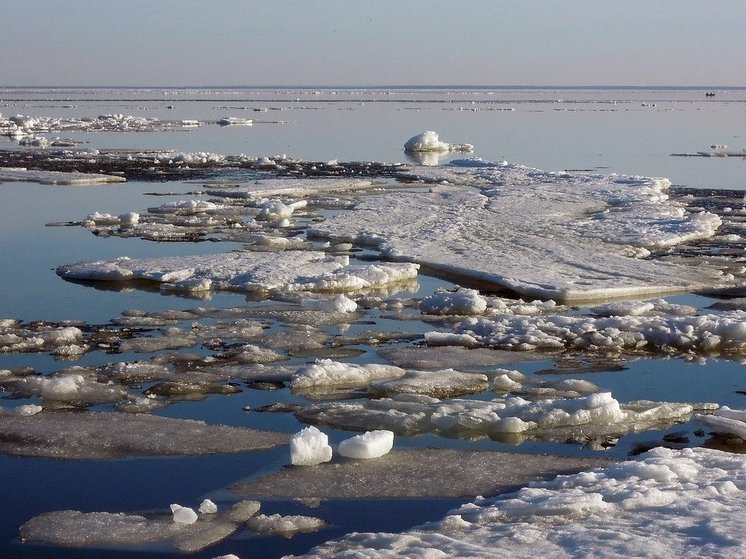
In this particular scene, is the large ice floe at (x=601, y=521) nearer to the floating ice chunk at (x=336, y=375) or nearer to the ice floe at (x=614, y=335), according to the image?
the floating ice chunk at (x=336, y=375)

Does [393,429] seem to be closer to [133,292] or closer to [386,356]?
[386,356]

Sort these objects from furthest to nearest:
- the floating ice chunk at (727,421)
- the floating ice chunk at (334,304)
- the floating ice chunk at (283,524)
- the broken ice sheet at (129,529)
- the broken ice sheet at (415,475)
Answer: the floating ice chunk at (334,304)
the floating ice chunk at (727,421)
the broken ice sheet at (415,475)
the floating ice chunk at (283,524)
the broken ice sheet at (129,529)

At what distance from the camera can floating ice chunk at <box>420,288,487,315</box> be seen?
313 inches

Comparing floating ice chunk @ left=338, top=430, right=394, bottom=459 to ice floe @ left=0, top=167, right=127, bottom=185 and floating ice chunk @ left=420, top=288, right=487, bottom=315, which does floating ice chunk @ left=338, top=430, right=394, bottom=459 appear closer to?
floating ice chunk @ left=420, top=288, right=487, bottom=315

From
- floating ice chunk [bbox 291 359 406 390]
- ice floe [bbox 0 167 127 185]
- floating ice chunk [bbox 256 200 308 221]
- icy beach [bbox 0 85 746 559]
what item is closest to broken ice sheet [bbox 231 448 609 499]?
icy beach [bbox 0 85 746 559]

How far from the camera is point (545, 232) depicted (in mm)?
12031

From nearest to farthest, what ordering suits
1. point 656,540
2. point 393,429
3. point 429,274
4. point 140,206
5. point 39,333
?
point 656,540, point 393,429, point 39,333, point 429,274, point 140,206

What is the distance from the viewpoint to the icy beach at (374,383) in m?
4.10

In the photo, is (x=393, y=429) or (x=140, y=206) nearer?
(x=393, y=429)

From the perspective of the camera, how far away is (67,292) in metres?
8.80

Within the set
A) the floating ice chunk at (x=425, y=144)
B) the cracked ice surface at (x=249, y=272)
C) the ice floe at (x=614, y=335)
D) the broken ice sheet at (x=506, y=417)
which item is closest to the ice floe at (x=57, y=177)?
the cracked ice surface at (x=249, y=272)

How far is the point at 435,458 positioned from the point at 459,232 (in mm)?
7074

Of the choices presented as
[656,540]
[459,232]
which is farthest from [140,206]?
[656,540]

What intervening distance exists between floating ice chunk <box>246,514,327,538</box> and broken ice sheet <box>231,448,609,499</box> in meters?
0.28
